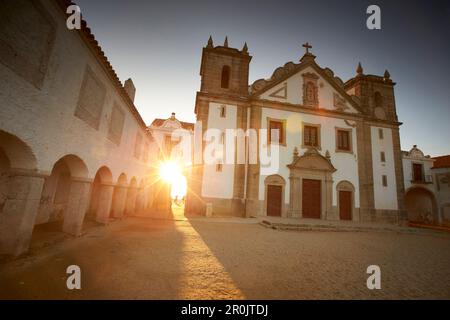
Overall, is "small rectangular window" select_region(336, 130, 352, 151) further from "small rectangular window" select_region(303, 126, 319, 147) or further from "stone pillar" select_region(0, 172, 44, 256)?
"stone pillar" select_region(0, 172, 44, 256)

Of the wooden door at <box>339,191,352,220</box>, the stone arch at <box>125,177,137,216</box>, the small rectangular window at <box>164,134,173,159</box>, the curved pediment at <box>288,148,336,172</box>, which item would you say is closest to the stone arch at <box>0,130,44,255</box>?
the stone arch at <box>125,177,137,216</box>

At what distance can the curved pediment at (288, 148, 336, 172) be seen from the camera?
15.2 meters

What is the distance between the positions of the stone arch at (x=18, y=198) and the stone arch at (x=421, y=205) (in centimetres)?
3422

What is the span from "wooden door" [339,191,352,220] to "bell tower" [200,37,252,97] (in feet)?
37.2

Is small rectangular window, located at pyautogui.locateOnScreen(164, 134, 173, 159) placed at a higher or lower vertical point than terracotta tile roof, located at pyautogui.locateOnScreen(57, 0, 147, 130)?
higher

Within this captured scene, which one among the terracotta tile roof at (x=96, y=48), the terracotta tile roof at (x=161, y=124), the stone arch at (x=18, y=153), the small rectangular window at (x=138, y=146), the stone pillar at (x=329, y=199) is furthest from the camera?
the terracotta tile roof at (x=161, y=124)

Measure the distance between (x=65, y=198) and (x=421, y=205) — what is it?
3711 centimetres

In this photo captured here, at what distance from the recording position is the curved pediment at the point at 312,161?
599 inches

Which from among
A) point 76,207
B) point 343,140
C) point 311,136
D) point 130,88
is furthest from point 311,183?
point 76,207

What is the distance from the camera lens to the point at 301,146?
1577 centimetres

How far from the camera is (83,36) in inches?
226

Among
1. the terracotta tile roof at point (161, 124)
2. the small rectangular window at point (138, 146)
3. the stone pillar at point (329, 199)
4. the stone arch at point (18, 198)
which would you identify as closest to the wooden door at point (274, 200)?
the stone pillar at point (329, 199)

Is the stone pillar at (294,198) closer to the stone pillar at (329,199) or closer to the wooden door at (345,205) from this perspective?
the stone pillar at (329,199)

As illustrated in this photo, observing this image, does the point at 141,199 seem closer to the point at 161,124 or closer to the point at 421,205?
the point at 161,124
